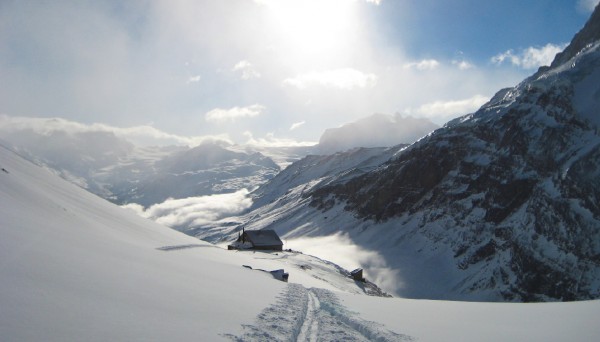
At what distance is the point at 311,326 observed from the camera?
15445 millimetres

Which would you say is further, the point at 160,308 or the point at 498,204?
the point at 498,204

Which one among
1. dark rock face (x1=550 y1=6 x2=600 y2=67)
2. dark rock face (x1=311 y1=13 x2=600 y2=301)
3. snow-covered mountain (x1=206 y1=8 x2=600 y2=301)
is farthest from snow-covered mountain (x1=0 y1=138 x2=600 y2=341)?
dark rock face (x1=550 y1=6 x2=600 y2=67)

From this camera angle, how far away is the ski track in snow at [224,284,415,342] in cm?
1319

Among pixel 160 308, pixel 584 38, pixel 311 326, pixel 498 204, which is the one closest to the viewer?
pixel 160 308

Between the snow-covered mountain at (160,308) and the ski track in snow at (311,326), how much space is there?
0.14ft

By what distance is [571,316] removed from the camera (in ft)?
53.5

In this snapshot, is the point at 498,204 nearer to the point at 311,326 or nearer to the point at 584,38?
the point at 584,38

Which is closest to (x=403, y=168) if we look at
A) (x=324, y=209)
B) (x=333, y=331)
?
(x=324, y=209)

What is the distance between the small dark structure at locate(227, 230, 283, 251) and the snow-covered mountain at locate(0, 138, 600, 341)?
64.7m

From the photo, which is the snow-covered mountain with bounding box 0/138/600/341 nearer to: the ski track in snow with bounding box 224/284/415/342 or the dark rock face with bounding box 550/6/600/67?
the ski track in snow with bounding box 224/284/415/342

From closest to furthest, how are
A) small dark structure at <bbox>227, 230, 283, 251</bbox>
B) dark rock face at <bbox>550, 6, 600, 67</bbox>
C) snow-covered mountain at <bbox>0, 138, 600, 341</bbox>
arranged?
snow-covered mountain at <bbox>0, 138, 600, 341</bbox> < small dark structure at <bbox>227, 230, 283, 251</bbox> < dark rock face at <bbox>550, 6, 600, 67</bbox>

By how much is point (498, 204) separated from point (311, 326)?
12942 cm

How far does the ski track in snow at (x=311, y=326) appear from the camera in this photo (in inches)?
519

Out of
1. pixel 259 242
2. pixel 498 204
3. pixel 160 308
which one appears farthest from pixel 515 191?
pixel 160 308
